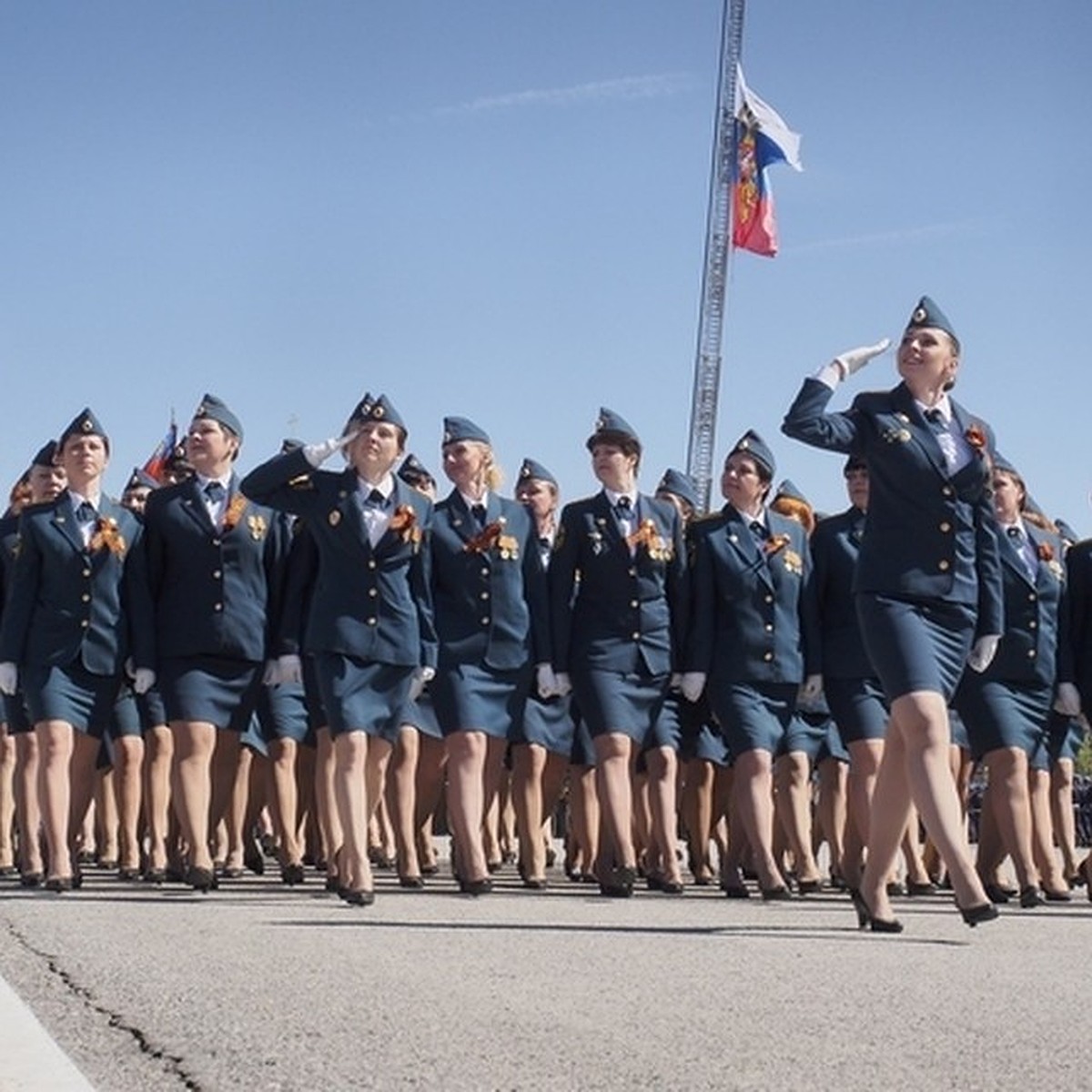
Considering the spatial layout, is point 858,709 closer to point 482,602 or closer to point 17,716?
point 482,602

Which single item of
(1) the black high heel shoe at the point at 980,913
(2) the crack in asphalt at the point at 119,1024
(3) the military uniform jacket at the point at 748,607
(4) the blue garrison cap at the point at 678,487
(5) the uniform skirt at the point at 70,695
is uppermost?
(4) the blue garrison cap at the point at 678,487

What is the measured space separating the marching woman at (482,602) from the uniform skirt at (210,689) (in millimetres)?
874

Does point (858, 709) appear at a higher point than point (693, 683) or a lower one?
lower

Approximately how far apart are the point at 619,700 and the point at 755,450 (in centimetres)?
138

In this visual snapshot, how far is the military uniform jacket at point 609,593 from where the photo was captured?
37.6 ft

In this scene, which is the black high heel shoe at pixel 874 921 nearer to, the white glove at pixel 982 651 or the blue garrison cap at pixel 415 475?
the white glove at pixel 982 651

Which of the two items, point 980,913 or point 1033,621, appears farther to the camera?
point 1033,621

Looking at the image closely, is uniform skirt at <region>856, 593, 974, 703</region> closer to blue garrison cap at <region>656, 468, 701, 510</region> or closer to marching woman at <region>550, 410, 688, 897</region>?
marching woman at <region>550, 410, 688, 897</region>

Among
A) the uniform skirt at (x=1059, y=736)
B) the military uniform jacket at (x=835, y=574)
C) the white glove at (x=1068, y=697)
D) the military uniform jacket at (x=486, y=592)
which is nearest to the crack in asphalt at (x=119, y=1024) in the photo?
the military uniform jacket at (x=486, y=592)

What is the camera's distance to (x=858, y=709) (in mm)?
11031

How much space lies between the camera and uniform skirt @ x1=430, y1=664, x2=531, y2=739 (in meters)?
11.2

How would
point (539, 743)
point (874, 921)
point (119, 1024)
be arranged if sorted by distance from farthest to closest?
point (539, 743), point (874, 921), point (119, 1024)

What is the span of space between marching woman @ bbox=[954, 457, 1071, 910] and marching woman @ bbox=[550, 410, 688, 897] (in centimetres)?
145

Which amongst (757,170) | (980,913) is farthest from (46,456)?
(757,170)
